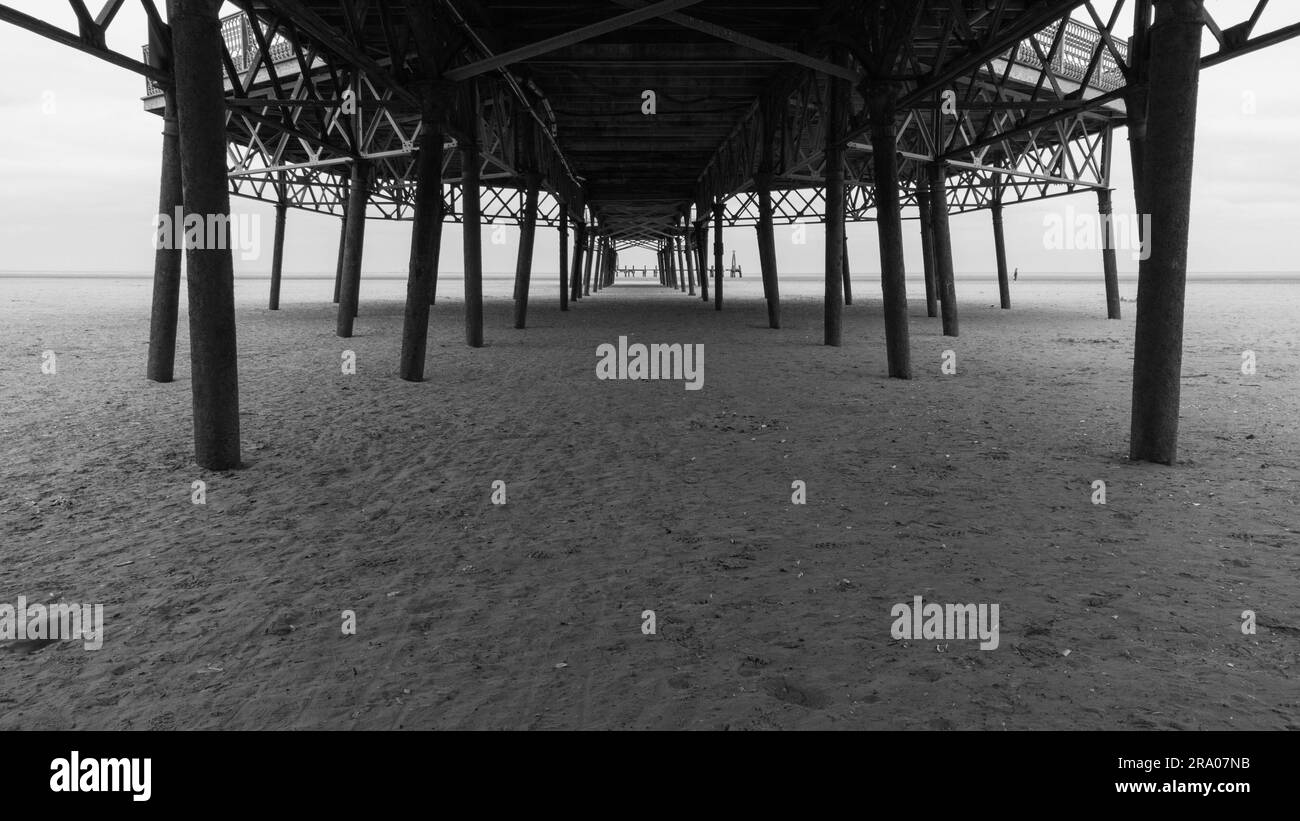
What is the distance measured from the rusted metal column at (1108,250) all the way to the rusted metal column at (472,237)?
16.0 metres

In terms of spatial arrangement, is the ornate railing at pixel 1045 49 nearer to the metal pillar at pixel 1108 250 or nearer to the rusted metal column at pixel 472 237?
the metal pillar at pixel 1108 250

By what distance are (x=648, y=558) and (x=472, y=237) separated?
452 inches

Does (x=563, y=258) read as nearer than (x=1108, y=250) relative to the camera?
No

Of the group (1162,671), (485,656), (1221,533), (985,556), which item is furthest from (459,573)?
(1221,533)

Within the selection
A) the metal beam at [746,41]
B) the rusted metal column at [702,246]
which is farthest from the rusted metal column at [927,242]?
the rusted metal column at [702,246]

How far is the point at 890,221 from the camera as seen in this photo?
36.8ft

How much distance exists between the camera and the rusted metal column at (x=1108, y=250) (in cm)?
2080

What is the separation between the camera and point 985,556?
14.8 feet

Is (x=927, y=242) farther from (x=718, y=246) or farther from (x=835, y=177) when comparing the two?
(x=718, y=246)

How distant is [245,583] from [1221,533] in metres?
5.70

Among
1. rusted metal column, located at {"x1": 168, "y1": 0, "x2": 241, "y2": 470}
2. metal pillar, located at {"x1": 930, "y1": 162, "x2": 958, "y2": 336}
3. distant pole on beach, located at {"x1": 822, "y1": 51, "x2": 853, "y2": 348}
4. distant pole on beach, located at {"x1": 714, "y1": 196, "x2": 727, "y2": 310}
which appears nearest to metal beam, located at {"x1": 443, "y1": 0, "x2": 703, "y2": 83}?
rusted metal column, located at {"x1": 168, "y1": 0, "x2": 241, "y2": 470}

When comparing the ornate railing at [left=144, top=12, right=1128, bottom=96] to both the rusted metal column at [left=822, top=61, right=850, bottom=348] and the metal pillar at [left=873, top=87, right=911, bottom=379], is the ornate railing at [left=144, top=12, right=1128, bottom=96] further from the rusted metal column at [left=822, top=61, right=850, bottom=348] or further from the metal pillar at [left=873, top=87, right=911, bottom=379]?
the metal pillar at [left=873, top=87, right=911, bottom=379]

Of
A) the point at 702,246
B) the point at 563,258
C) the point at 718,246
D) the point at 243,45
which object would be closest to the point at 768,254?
the point at 718,246
